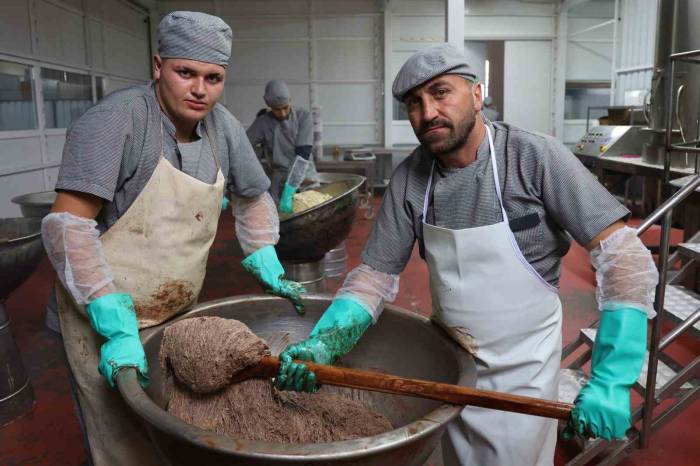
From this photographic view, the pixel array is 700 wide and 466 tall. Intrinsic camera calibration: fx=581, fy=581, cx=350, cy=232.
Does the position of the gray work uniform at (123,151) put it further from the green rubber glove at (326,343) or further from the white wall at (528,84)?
the white wall at (528,84)

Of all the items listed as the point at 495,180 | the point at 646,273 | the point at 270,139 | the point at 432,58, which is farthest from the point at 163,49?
the point at 270,139

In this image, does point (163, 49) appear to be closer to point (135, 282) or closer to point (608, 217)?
point (135, 282)

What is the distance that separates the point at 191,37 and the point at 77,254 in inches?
26.3

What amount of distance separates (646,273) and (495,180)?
427mm

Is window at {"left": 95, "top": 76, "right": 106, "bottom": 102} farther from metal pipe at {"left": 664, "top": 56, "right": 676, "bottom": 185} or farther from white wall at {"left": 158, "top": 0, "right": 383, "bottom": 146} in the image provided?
metal pipe at {"left": 664, "top": 56, "right": 676, "bottom": 185}

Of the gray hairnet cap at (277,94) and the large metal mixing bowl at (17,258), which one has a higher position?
the gray hairnet cap at (277,94)

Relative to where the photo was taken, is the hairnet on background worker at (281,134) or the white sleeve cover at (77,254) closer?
the white sleeve cover at (77,254)

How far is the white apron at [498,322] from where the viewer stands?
5.01 ft

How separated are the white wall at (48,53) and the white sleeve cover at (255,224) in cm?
460

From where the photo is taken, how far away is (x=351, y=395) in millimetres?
1715

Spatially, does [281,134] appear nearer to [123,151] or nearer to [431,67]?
[123,151]

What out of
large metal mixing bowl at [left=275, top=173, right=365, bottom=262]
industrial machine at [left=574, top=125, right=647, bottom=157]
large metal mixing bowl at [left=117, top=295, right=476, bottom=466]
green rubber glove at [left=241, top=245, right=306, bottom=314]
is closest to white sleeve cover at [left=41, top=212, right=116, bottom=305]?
large metal mixing bowl at [left=117, top=295, right=476, bottom=466]

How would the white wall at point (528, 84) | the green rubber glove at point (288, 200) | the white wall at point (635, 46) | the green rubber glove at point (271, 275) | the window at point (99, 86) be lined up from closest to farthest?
the green rubber glove at point (271, 275) < the green rubber glove at point (288, 200) < the window at point (99, 86) < the white wall at point (635, 46) < the white wall at point (528, 84)

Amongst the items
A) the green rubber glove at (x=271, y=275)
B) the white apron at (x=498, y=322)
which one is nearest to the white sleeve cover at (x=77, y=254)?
the green rubber glove at (x=271, y=275)
